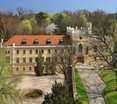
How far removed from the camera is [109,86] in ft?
142

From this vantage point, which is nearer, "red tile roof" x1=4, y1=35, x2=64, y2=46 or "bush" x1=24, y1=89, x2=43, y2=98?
"bush" x1=24, y1=89, x2=43, y2=98

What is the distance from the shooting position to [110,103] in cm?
3562

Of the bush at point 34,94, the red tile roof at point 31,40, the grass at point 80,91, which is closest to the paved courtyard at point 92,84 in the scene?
the grass at point 80,91

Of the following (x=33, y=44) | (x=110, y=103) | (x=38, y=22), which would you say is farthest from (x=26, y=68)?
(x=38, y=22)

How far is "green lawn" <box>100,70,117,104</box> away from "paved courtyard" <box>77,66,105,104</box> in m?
0.50

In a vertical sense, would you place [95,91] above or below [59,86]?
below

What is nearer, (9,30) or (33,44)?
(33,44)

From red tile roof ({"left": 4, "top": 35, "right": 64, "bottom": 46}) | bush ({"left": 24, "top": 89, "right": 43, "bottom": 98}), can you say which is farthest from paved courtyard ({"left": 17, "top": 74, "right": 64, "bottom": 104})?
red tile roof ({"left": 4, "top": 35, "right": 64, "bottom": 46})

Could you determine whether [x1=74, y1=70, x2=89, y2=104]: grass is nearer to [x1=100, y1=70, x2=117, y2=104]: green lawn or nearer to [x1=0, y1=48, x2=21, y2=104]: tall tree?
[x1=100, y1=70, x2=117, y2=104]: green lawn

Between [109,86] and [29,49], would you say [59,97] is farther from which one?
[29,49]

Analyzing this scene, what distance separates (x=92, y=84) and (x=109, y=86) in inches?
118

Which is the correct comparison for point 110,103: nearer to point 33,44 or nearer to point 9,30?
point 33,44

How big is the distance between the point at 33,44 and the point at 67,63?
11507 mm

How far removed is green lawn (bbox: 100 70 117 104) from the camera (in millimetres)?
36688
